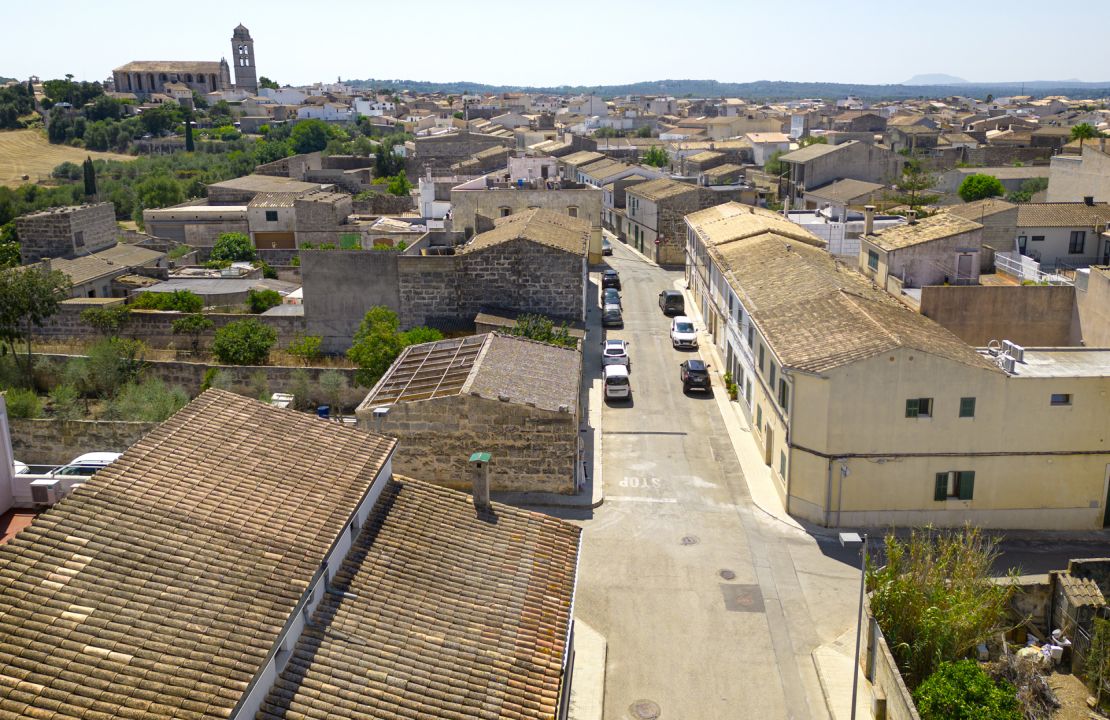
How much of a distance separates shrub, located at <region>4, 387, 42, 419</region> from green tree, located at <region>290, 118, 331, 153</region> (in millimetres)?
77885

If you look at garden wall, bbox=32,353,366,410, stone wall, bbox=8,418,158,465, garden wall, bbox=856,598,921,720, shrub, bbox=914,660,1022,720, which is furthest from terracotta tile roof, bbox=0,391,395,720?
garden wall, bbox=32,353,366,410

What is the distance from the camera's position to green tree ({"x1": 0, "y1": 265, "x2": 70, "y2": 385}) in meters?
37.2

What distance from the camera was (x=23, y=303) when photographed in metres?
37.5

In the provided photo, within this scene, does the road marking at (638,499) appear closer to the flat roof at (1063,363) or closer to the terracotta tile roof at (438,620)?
the terracotta tile roof at (438,620)

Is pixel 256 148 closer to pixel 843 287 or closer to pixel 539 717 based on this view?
pixel 843 287

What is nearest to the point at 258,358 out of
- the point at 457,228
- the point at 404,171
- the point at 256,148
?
the point at 457,228

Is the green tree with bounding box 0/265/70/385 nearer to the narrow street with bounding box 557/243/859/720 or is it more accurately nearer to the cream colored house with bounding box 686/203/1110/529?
the narrow street with bounding box 557/243/859/720

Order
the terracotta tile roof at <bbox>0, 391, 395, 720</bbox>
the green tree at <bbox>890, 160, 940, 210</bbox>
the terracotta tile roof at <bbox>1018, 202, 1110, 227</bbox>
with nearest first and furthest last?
the terracotta tile roof at <bbox>0, 391, 395, 720</bbox> < the terracotta tile roof at <bbox>1018, 202, 1110, 227</bbox> < the green tree at <bbox>890, 160, 940, 210</bbox>

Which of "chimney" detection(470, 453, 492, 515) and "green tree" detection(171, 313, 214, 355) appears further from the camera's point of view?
"green tree" detection(171, 313, 214, 355)

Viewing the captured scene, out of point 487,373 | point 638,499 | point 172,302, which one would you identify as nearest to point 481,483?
point 487,373

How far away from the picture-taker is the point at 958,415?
2467cm

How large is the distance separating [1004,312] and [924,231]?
16.5 feet

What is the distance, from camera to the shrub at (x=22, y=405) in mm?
32094

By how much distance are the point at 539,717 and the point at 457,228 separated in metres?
44.1
